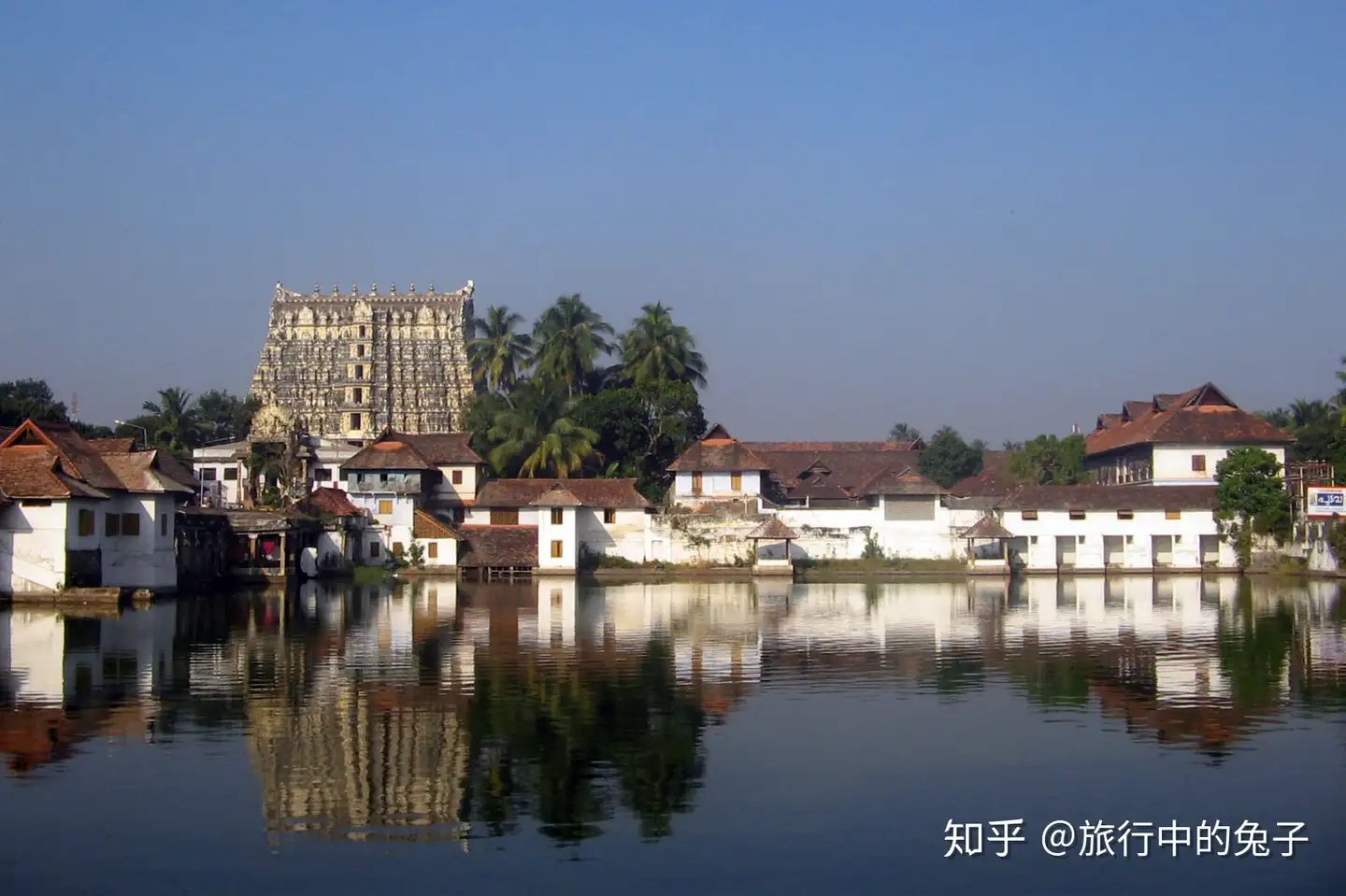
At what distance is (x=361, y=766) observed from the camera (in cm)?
1559

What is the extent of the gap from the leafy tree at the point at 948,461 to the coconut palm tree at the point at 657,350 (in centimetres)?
2244

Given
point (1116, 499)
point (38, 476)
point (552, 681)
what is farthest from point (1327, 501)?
point (38, 476)

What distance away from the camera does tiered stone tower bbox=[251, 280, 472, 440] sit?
91250 mm

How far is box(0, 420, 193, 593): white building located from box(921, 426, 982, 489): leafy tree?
2132 inches

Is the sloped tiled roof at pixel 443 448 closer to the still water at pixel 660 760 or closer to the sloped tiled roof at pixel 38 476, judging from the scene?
the sloped tiled roof at pixel 38 476

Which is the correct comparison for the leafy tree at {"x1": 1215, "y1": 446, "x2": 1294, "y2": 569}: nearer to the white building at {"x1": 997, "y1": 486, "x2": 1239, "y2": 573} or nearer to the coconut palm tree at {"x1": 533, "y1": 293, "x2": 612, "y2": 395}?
the white building at {"x1": 997, "y1": 486, "x2": 1239, "y2": 573}

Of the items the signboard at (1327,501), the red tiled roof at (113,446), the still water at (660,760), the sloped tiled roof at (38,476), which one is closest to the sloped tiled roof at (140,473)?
the red tiled roof at (113,446)

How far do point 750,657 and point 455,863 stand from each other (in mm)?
14203

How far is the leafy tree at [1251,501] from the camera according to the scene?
53.6 metres

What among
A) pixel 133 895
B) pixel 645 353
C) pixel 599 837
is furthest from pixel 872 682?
pixel 645 353

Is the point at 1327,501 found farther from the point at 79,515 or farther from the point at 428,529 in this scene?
the point at 79,515

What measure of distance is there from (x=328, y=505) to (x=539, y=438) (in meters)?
12.5

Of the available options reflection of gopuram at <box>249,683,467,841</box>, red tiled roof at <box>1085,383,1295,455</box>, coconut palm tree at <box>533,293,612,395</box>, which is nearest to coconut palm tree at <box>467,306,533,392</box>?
coconut palm tree at <box>533,293,612,395</box>

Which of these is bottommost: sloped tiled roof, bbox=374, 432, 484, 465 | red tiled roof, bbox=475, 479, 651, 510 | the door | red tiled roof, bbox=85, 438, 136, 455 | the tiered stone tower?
the door
